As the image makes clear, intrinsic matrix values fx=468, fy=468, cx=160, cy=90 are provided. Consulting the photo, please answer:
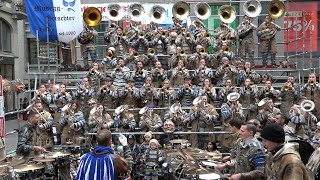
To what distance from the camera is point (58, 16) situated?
50.9ft

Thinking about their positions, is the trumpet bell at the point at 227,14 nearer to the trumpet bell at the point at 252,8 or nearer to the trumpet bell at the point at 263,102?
the trumpet bell at the point at 252,8

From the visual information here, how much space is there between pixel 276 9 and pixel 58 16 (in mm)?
7914

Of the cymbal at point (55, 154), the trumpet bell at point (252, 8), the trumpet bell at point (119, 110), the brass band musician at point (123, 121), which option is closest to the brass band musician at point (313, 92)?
the trumpet bell at point (252, 8)

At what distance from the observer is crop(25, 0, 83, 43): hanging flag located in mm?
15469

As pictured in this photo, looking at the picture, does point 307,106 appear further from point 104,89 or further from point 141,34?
point 141,34

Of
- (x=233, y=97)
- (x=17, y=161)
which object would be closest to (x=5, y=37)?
(x=233, y=97)

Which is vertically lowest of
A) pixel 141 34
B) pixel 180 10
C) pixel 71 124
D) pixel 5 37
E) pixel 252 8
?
pixel 71 124

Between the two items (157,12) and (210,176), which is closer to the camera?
(210,176)

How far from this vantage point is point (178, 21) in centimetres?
1873

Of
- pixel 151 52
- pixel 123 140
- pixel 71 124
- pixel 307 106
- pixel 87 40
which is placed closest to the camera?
pixel 123 140

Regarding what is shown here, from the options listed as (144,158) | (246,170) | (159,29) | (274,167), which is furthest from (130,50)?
(274,167)

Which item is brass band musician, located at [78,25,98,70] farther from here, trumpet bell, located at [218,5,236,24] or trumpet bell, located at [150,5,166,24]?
trumpet bell, located at [218,5,236,24]

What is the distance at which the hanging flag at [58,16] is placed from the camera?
15.5 meters

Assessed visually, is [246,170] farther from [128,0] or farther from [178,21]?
[128,0]
